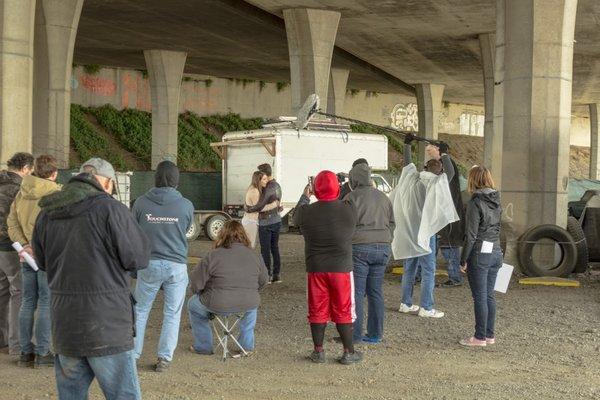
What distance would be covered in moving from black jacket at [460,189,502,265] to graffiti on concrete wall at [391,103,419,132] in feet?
165

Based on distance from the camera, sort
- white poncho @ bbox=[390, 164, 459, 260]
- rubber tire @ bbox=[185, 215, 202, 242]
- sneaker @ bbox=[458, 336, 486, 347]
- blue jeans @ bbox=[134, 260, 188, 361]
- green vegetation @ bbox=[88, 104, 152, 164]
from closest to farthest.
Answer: blue jeans @ bbox=[134, 260, 188, 361]
sneaker @ bbox=[458, 336, 486, 347]
white poncho @ bbox=[390, 164, 459, 260]
rubber tire @ bbox=[185, 215, 202, 242]
green vegetation @ bbox=[88, 104, 152, 164]

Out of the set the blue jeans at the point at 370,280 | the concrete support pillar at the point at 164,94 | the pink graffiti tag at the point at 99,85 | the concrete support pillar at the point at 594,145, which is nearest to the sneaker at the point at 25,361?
the blue jeans at the point at 370,280

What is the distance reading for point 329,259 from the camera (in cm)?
788

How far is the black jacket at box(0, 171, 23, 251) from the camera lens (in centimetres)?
807

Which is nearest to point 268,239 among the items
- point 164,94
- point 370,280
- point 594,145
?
point 370,280

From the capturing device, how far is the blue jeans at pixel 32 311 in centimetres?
772

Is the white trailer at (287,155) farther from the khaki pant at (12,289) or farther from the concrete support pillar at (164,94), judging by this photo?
the concrete support pillar at (164,94)

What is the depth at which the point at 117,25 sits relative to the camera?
3316 cm

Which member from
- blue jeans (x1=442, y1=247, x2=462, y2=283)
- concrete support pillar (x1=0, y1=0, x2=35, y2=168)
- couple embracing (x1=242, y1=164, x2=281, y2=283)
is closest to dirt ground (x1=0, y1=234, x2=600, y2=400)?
blue jeans (x1=442, y1=247, x2=462, y2=283)

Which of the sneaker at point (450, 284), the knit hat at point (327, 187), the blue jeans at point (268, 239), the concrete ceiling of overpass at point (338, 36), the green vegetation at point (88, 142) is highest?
the concrete ceiling of overpass at point (338, 36)

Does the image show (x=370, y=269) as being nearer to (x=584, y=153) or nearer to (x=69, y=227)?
(x=69, y=227)

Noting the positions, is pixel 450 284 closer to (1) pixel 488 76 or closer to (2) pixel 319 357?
(2) pixel 319 357

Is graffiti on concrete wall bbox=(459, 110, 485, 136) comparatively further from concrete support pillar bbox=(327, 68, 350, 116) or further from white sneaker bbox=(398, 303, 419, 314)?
white sneaker bbox=(398, 303, 419, 314)

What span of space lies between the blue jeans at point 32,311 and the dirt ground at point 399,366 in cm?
23
